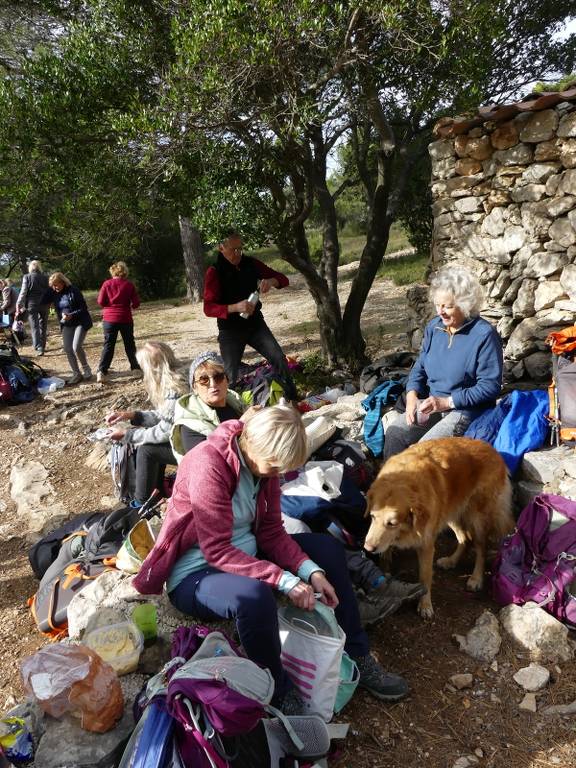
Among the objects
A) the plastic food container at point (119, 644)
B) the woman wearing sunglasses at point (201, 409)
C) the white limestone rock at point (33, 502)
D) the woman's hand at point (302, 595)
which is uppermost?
the woman wearing sunglasses at point (201, 409)

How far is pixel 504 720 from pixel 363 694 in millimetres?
671

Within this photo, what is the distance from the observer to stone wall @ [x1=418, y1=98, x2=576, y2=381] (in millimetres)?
5371

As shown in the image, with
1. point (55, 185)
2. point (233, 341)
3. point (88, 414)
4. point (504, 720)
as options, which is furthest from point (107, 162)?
point (504, 720)

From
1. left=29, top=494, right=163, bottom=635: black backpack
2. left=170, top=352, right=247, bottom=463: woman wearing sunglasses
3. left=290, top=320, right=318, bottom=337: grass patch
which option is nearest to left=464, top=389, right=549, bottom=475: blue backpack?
left=170, top=352, right=247, bottom=463: woman wearing sunglasses

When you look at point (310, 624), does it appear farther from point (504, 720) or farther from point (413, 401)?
point (413, 401)

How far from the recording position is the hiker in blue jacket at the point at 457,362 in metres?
4.05

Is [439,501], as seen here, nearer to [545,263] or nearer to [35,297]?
[545,263]

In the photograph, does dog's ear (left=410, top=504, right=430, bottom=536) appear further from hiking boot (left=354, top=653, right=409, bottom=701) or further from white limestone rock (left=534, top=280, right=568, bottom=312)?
white limestone rock (left=534, top=280, right=568, bottom=312)

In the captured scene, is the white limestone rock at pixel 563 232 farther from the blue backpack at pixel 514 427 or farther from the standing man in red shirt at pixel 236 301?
the standing man in red shirt at pixel 236 301

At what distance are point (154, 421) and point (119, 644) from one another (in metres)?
2.13

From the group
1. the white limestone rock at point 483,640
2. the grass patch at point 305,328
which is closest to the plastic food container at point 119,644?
the white limestone rock at point 483,640

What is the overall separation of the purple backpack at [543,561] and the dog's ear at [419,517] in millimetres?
597

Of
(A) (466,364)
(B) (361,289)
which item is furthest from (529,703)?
(B) (361,289)

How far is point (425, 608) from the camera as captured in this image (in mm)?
3416
